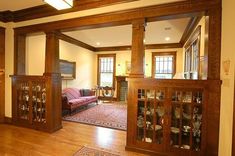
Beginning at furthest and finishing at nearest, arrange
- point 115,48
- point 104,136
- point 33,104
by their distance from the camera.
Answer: point 115,48 < point 33,104 < point 104,136

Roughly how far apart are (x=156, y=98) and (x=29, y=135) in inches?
113

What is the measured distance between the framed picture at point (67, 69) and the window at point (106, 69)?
215 cm

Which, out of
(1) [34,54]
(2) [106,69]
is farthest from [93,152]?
(2) [106,69]

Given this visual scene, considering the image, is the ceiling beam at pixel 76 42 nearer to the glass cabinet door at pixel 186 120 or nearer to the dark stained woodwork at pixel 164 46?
the dark stained woodwork at pixel 164 46

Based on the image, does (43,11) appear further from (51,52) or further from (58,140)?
(58,140)

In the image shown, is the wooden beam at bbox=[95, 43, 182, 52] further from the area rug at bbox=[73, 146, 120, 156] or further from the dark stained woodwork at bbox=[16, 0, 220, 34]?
the area rug at bbox=[73, 146, 120, 156]

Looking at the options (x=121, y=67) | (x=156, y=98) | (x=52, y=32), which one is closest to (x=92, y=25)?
(x=52, y=32)

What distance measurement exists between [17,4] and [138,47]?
2951 millimetres

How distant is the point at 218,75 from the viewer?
7.06ft

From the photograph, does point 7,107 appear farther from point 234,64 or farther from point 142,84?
point 234,64

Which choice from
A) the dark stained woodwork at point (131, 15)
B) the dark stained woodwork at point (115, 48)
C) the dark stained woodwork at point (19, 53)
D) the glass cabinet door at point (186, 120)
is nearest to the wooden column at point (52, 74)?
the dark stained woodwork at point (131, 15)

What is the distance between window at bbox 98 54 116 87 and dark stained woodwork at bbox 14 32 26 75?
15.5 feet

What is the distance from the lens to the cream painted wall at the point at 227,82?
5.67 feet

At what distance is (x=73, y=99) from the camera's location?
539 centimetres
